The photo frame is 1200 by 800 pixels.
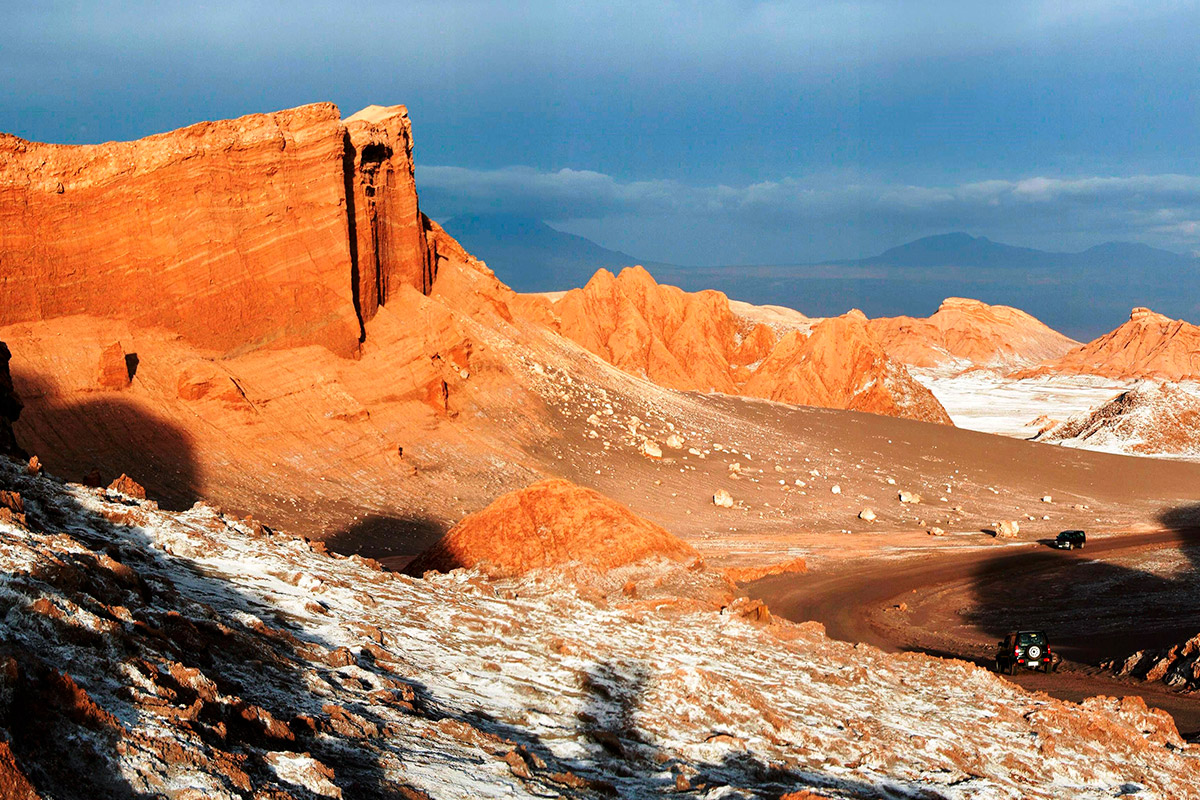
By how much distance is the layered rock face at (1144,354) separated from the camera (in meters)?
130

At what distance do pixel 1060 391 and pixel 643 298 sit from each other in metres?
67.2

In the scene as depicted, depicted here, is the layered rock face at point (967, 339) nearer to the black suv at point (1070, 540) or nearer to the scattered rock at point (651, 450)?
the scattered rock at point (651, 450)


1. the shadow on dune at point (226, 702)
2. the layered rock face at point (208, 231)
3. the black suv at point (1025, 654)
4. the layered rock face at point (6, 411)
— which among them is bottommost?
the black suv at point (1025, 654)

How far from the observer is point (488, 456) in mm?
40281

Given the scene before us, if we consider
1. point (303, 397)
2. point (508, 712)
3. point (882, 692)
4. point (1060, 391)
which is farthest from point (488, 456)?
point (1060, 391)

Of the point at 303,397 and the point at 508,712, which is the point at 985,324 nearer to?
the point at 303,397

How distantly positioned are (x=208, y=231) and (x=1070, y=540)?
34.3 m

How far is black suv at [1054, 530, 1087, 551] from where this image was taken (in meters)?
37.2

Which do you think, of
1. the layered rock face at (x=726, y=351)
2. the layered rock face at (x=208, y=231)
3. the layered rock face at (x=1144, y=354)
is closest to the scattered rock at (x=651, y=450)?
the layered rock face at (x=208, y=231)

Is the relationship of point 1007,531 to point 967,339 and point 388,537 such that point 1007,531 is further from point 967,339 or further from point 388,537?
point 967,339

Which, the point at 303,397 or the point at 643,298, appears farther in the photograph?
the point at 643,298

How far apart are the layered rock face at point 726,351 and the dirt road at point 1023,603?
42556mm

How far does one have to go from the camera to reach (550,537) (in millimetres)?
23547

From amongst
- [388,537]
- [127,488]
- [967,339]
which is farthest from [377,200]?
[967,339]
